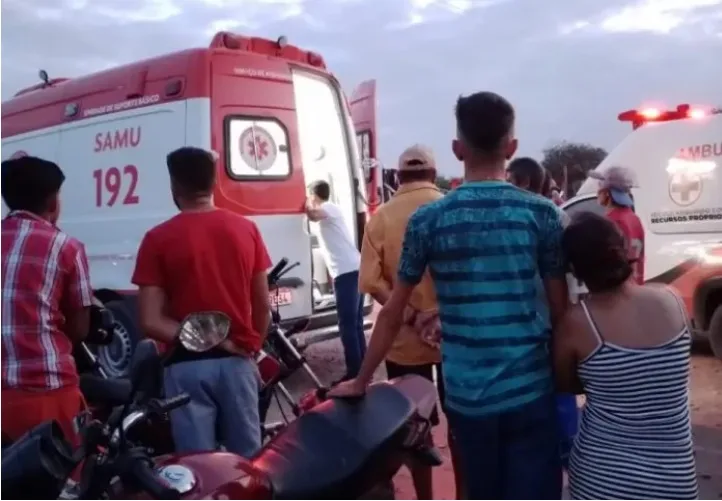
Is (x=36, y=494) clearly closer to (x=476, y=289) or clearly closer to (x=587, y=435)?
(x=476, y=289)

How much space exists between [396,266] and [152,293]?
1.06m

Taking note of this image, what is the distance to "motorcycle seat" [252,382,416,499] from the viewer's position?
2.35 meters

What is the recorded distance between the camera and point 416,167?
3.94 m

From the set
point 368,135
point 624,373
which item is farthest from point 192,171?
point 368,135

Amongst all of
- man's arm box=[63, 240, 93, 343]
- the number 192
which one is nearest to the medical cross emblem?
the number 192

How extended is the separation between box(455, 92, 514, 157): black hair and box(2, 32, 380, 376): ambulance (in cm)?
427

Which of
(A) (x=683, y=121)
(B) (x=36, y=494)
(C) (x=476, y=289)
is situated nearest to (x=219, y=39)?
(A) (x=683, y=121)

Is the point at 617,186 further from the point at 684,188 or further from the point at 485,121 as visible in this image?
the point at 485,121

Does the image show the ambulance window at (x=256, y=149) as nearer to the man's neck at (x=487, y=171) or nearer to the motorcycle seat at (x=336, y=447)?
the motorcycle seat at (x=336, y=447)

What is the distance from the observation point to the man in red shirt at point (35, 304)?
2.82 m

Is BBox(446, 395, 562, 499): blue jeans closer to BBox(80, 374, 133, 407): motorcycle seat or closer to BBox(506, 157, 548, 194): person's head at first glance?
BBox(80, 374, 133, 407): motorcycle seat

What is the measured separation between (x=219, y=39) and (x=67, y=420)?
174 inches

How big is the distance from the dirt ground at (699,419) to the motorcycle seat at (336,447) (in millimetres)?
1142

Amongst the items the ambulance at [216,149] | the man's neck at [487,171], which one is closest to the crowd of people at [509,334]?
the man's neck at [487,171]
